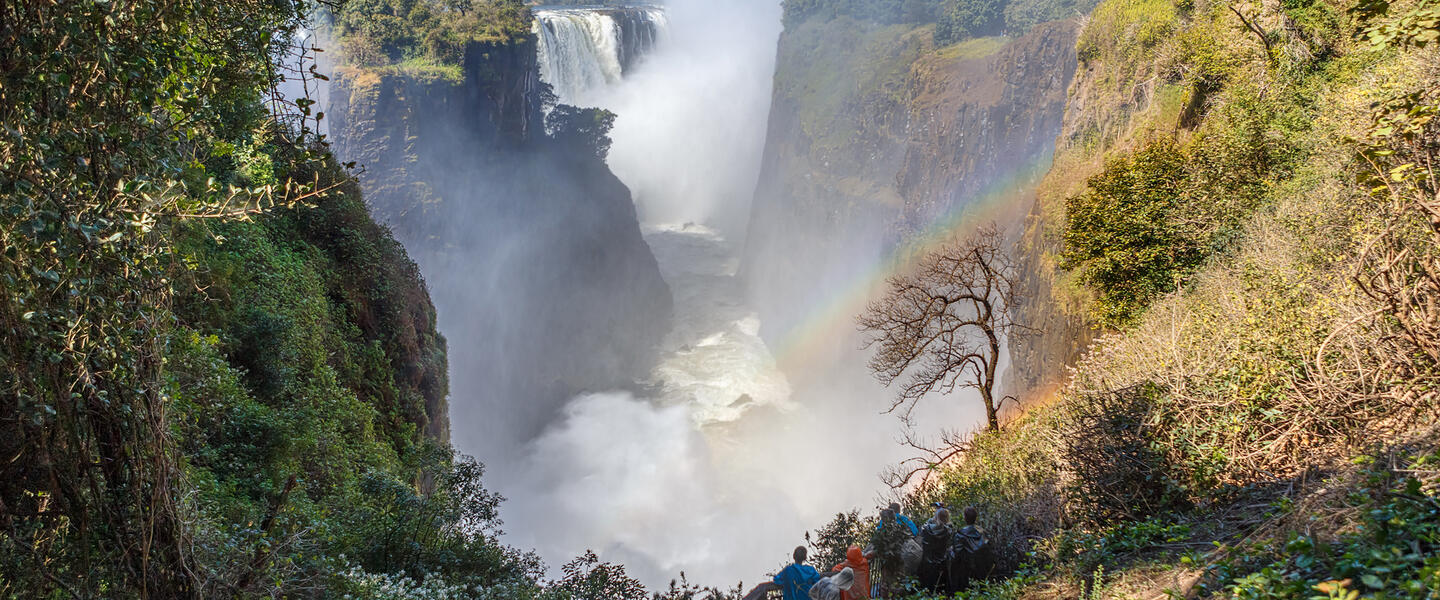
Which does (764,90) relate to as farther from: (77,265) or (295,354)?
(77,265)

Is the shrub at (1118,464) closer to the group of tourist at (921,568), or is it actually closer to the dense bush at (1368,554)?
the group of tourist at (921,568)

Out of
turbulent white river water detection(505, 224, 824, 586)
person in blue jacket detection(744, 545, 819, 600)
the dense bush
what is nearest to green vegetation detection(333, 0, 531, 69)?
turbulent white river water detection(505, 224, 824, 586)

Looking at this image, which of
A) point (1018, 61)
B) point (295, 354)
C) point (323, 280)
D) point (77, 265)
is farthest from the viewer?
point (1018, 61)

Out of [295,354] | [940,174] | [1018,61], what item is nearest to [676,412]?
[940,174]

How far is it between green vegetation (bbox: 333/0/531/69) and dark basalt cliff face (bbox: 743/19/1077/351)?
81.9ft

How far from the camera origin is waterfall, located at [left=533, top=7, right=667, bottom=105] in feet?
142

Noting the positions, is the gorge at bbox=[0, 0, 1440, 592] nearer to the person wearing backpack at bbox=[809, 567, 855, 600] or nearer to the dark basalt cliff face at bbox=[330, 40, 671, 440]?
the dark basalt cliff face at bbox=[330, 40, 671, 440]

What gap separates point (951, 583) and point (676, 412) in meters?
35.1

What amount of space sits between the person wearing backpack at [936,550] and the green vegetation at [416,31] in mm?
34130

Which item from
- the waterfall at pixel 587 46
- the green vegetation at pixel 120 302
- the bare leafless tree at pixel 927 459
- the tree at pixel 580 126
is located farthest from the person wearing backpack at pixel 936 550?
the waterfall at pixel 587 46

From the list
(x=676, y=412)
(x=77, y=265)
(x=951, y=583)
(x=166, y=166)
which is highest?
(x=166, y=166)

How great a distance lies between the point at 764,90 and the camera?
241 feet

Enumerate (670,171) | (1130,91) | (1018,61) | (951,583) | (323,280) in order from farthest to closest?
(670,171), (1018,61), (1130,91), (323,280), (951,583)

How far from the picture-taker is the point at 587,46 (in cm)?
4728
